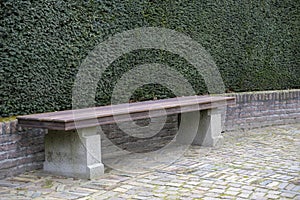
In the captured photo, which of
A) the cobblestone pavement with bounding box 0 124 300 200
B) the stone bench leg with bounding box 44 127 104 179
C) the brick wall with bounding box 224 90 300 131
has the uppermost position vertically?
the brick wall with bounding box 224 90 300 131

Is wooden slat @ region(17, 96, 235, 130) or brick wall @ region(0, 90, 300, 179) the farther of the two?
brick wall @ region(0, 90, 300, 179)

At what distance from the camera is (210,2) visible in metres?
8.13

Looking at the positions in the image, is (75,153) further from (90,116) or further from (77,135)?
(90,116)

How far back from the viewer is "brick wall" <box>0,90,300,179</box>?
16.3 feet

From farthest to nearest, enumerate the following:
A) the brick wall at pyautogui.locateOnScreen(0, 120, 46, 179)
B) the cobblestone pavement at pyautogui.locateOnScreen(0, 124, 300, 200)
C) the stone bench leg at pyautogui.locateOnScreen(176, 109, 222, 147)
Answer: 1. the stone bench leg at pyautogui.locateOnScreen(176, 109, 222, 147)
2. the brick wall at pyautogui.locateOnScreen(0, 120, 46, 179)
3. the cobblestone pavement at pyautogui.locateOnScreen(0, 124, 300, 200)

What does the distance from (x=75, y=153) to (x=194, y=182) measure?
1231mm

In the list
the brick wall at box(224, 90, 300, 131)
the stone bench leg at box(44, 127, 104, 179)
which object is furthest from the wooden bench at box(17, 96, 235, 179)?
the brick wall at box(224, 90, 300, 131)

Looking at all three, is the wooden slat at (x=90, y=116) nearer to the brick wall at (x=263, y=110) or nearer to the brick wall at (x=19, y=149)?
the brick wall at (x=19, y=149)

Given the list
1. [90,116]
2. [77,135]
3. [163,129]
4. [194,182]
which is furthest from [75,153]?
[163,129]

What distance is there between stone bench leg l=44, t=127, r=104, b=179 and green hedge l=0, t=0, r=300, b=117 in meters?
0.63

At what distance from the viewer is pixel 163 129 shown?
7.14m

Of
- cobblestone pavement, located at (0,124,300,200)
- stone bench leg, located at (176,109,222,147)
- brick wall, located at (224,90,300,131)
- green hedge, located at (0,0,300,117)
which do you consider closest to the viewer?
cobblestone pavement, located at (0,124,300,200)

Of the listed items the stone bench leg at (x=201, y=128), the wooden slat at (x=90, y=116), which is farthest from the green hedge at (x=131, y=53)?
the stone bench leg at (x=201, y=128)

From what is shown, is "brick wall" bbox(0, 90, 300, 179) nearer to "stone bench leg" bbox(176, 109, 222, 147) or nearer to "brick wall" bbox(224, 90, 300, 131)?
"brick wall" bbox(224, 90, 300, 131)
